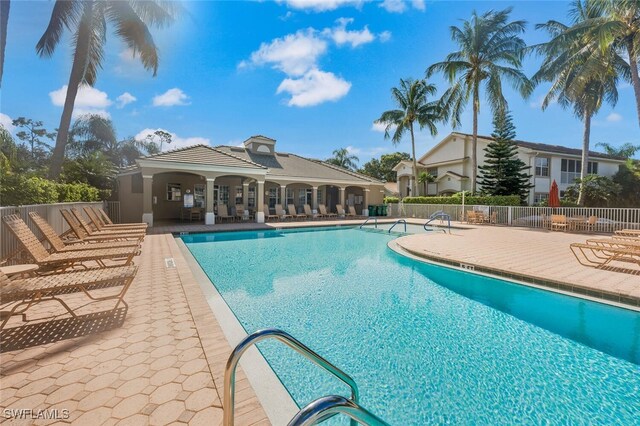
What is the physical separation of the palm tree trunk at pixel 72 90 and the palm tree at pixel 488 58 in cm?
2363

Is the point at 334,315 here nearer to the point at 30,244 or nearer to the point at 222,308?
the point at 222,308

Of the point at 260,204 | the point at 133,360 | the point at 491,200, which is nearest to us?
the point at 133,360

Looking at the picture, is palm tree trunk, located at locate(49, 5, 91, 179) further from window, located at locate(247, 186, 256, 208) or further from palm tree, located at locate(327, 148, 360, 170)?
palm tree, located at locate(327, 148, 360, 170)

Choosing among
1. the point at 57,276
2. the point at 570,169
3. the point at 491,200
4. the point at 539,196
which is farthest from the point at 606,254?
the point at 570,169

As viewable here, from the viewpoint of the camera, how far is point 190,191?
2075cm

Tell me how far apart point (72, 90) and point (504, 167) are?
30972 mm

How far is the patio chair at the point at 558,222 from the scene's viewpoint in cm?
1555

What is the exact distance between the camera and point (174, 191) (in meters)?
20.4

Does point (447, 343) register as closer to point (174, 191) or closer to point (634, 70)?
point (174, 191)

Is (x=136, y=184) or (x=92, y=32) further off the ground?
(x=92, y=32)

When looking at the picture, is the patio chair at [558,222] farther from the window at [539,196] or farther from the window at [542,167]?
the window at [542,167]

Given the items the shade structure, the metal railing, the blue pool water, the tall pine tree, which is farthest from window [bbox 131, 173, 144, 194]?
the tall pine tree

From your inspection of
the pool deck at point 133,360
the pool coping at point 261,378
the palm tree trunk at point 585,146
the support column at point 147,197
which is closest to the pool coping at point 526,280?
the pool deck at point 133,360

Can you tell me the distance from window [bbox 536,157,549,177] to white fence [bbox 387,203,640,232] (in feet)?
34.1
